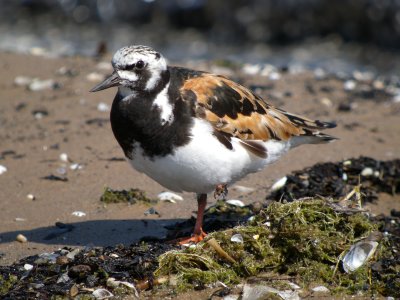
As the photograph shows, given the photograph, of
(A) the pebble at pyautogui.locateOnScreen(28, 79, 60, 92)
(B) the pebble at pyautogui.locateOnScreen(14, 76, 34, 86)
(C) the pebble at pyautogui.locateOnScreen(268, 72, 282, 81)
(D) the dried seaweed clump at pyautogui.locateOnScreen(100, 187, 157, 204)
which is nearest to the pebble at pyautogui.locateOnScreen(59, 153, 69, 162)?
(D) the dried seaweed clump at pyautogui.locateOnScreen(100, 187, 157, 204)

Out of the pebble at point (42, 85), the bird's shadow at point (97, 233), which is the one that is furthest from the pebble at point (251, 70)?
the bird's shadow at point (97, 233)

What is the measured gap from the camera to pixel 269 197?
216 inches

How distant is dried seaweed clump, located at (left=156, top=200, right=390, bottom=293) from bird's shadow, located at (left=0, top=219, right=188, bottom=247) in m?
0.83

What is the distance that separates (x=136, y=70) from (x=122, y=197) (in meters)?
1.41

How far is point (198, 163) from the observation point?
4172 mm

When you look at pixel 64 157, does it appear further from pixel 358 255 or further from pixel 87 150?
pixel 358 255

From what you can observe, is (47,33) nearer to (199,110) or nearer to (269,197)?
(269,197)

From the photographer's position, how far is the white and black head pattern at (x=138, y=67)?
13.7ft

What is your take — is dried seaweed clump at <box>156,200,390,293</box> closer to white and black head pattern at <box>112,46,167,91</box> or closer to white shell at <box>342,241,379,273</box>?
white shell at <box>342,241,379,273</box>

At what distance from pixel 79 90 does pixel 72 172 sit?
7.13 feet

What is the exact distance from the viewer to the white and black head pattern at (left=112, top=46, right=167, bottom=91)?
418 centimetres

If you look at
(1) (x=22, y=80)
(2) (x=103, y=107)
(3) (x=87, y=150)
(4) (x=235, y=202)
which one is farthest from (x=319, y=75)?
(4) (x=235, y=202)

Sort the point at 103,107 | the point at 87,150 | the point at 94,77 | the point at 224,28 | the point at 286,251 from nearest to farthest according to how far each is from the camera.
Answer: the point at 286,251, the point at 87,150, the point at 103,107, the point at 94,77, the point at 224,28

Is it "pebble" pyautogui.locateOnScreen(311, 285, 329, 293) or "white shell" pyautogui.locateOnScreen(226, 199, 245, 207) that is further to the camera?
"white shell" pyautogui.locateOnScreen(226, 199, 245, 207)
